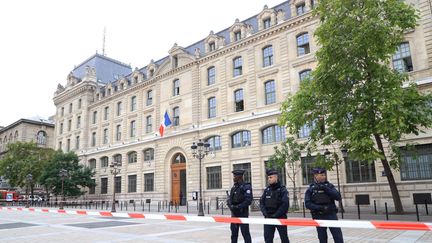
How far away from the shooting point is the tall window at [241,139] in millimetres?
30641

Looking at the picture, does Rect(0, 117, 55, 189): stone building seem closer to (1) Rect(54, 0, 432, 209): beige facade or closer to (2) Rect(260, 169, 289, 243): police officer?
(1) Rect(54, 0, 432, 209): beige facade

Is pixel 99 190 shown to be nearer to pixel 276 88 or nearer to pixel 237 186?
pixel 276 88

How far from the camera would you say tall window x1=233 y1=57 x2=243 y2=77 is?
3250 cm

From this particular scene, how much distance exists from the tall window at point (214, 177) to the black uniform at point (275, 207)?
2462 centimetres

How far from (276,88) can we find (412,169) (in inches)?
467

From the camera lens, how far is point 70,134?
175 feet

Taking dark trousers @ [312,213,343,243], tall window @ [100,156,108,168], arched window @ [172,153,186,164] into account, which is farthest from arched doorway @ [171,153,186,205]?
dark trousers @ [312,213,343,243]

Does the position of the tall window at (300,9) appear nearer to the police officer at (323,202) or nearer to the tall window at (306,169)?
the tall window at (306,169)

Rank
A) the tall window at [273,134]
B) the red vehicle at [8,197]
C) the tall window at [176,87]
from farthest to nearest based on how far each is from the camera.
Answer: the red vehicle at [8,197] → the tall window at [176,87] → the tall window at [273,134]

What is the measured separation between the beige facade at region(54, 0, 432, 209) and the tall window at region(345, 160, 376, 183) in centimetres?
27

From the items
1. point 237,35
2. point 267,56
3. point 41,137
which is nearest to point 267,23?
point 267,56

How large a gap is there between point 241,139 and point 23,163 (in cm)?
3245

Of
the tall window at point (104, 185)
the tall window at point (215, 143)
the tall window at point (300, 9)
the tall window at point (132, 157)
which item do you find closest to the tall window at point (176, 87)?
the tall window at point (215, 143)

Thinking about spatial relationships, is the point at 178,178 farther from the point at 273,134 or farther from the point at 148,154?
the point at 273,134
